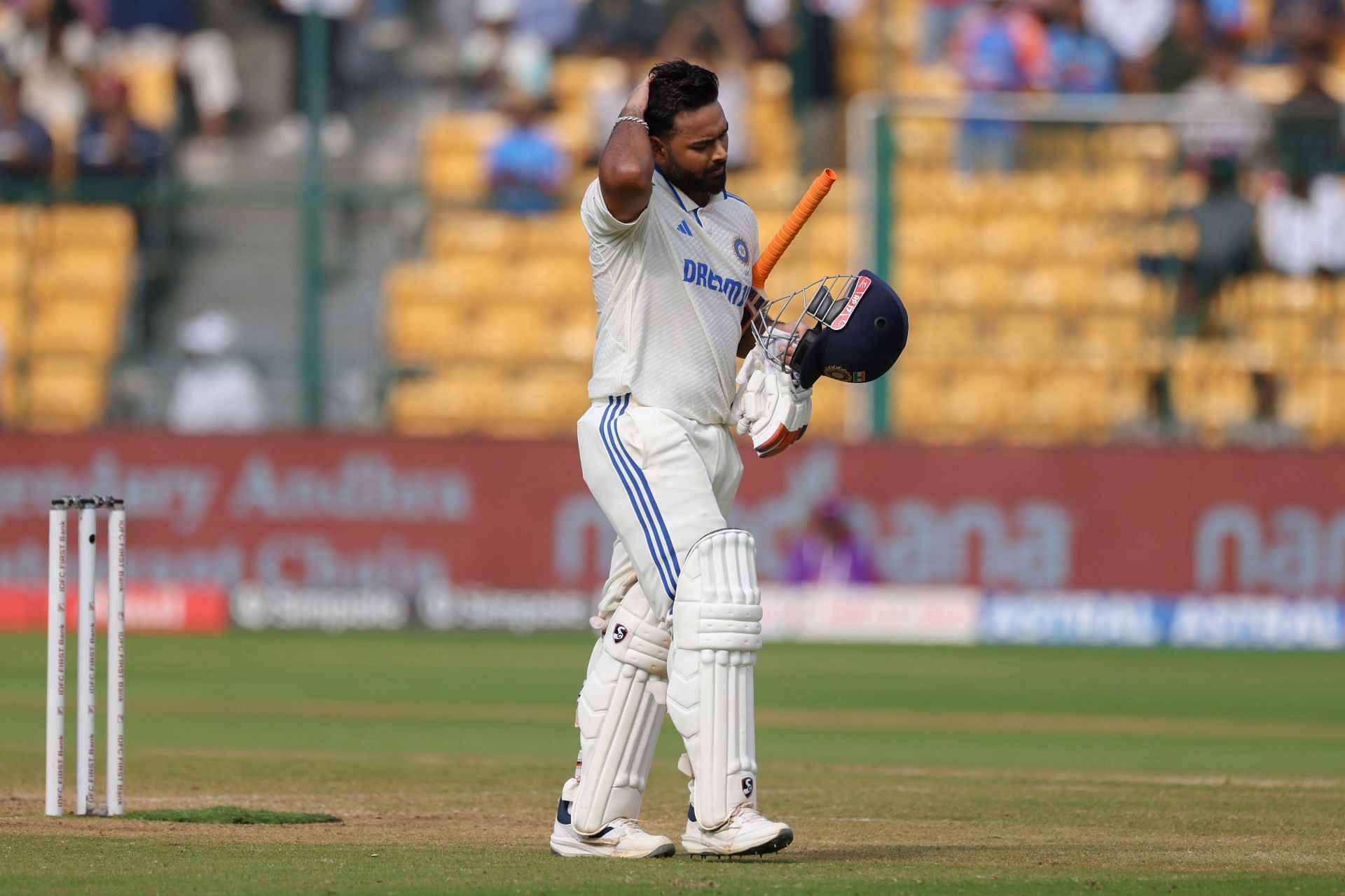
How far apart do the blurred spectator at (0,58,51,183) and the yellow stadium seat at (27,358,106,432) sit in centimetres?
182

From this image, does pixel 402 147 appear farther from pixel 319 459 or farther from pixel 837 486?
pixel 837 486

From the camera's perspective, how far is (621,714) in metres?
5.76

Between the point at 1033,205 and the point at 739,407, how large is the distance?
13.3m

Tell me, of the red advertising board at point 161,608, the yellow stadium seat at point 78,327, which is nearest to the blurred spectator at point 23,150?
the yellow stadium seat at point 78,327

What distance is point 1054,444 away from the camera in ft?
57.7

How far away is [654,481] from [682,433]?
0.16 meters

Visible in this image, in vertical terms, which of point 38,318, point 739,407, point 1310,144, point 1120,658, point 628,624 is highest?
point 1310,144

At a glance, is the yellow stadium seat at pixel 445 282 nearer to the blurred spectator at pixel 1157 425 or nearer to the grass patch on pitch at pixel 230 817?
the blurred spectator at pixel 1157 425

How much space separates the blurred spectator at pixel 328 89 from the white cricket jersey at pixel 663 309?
49.0 feet

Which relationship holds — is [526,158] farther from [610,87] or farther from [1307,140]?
[1307,140]

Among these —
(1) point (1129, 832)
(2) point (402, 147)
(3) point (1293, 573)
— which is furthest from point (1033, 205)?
(1) point (1129, 832)

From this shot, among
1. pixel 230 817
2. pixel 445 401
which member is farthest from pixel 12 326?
pixel 230 817

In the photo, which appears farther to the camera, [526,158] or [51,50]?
[51,50]

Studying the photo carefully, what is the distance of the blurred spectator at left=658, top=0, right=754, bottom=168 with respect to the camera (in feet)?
64.1
